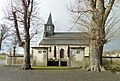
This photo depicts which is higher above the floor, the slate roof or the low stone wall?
the slate roof

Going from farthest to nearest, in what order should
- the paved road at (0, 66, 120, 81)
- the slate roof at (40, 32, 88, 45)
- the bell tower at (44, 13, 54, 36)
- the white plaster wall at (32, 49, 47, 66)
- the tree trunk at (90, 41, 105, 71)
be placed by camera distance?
the bell tower at (44, 13, 54, 36)
the slate roof at (40, 32, 88, 45)
the white plaster wall at (32, 49, 47, 66)
the tree trunk at (90, 41, 105, 71)
the paved road at (0, 66, 120, 81)

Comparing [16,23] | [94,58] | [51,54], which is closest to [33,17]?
[16,23]

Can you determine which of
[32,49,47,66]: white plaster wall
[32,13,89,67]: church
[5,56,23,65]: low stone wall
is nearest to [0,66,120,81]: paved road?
[32,13,89,67]: church

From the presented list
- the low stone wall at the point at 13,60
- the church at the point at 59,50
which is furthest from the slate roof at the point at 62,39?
the low stone wall at the point at 13,60

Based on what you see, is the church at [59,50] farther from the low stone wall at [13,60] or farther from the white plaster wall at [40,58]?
the low stone wall at [13,60]

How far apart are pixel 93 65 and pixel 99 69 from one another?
2.29ft

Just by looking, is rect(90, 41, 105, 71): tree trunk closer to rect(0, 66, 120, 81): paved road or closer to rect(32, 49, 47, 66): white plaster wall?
rect(0, 66, 120, 81): paved road

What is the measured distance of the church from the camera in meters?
39.3

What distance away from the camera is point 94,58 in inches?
904

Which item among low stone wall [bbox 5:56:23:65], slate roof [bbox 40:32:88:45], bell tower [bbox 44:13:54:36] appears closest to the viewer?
low stone wall [bbox 5:56:23:65]

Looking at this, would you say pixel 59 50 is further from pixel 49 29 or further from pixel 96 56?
pixel 96 56

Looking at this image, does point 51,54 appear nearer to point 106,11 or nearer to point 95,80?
point 106,11

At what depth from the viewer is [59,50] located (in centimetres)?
6750

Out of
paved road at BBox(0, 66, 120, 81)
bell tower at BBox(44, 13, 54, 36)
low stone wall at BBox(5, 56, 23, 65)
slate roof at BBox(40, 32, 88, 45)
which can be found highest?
bell tower at BBox(44, 13, 54, 36)
